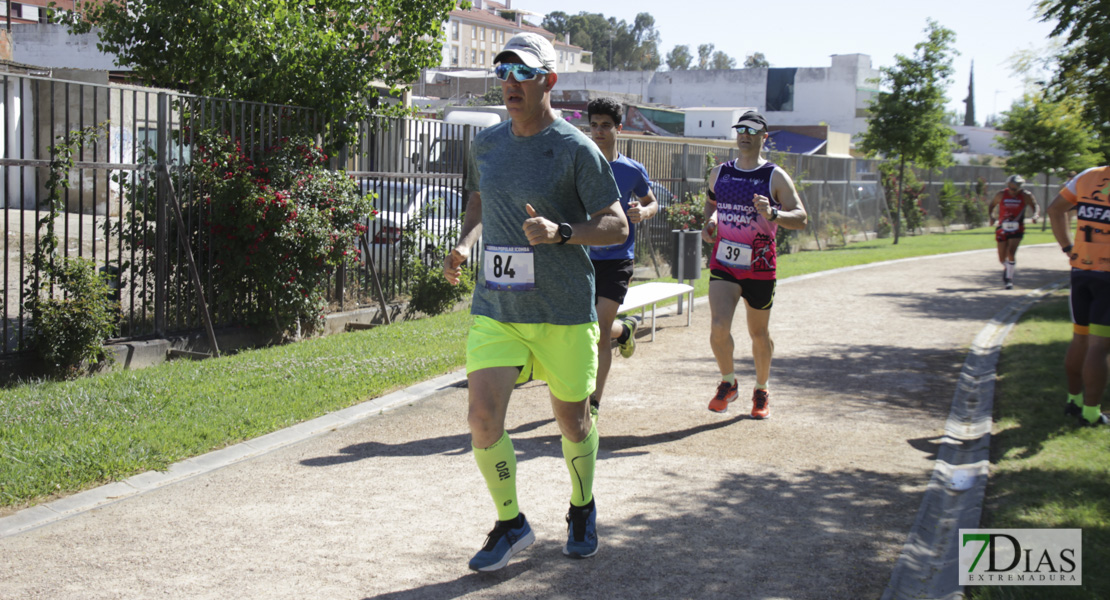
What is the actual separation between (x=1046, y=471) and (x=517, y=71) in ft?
12.4

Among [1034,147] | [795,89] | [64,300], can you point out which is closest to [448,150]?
[64,300]

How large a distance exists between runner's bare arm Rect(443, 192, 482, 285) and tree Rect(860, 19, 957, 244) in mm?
24993

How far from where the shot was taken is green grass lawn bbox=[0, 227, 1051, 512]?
522 cm

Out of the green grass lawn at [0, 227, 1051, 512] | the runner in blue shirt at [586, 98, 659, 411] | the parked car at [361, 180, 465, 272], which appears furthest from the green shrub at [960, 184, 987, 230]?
the runner in blue shirt at [586, 98, 659, 411]

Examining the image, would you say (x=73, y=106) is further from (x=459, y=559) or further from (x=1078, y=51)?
(x=1078, y=51)

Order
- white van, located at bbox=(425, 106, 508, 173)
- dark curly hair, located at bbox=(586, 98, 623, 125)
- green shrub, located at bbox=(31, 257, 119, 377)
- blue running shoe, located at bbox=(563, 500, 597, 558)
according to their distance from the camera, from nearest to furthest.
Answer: blue running shoe, located at bbox=(563, 500, 597, 558)
dark curly hair, located at bbox=(586, 98, 623, 125)
green shrub, located at bbox=(31, 257, 119, 377)
white van, located at bbox=(425, 106, 508, 173)

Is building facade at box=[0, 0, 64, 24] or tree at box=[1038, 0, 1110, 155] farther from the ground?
building facade at box=[0, 0, 64, 24]

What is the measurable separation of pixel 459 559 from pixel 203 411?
2.96 metres

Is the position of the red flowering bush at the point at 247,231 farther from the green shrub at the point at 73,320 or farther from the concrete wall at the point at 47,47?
the concrete wall at the point at 47,47

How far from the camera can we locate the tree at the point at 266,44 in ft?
32.3

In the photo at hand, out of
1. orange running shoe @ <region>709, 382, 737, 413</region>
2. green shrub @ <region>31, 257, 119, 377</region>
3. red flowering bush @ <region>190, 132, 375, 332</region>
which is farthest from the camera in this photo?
red flowering bush @ <region>190, 132, 375, 332</region>

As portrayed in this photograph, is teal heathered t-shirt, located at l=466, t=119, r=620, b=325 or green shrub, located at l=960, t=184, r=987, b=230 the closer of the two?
teal heathered t-shirt, located at l=466, t=119, r=620, b=325

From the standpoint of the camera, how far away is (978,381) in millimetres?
8438

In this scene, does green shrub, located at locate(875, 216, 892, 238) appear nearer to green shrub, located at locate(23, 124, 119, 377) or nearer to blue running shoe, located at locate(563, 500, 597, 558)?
green shrub, located at locate(23, 124, 119, 377)
